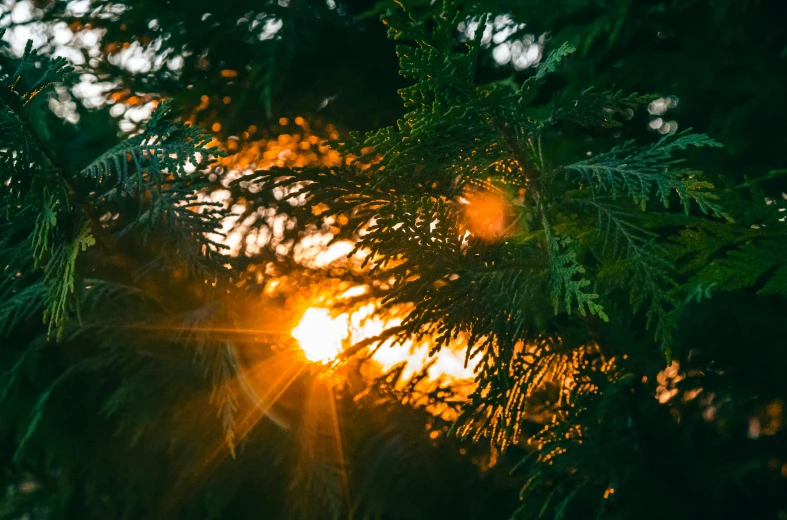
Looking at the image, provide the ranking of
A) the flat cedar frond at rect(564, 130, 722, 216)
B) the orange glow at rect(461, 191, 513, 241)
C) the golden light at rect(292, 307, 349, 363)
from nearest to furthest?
the flat cedar frond at rect(564, 130, 722, 216)
the orange glow at rect(461, 191, 513, 241)
the golden light at rect(292, 307, 349, 363)

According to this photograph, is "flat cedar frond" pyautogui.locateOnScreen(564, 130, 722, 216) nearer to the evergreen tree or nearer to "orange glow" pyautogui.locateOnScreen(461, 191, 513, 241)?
the evergreen tree

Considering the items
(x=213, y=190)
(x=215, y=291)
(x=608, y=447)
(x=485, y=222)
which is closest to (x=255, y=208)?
(x=213, y=190)

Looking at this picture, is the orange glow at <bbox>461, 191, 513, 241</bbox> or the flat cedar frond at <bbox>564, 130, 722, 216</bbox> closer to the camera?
the flat cedar frond at <bbox>564, 130, 722, 216</bbox>

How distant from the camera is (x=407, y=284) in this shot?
1.50 meters

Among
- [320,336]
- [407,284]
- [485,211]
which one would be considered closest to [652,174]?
[485,211]

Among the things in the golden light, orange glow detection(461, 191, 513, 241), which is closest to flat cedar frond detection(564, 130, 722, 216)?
orange glow detection(461, 191, 513, 241)

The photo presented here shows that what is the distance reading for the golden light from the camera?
6.81 ft

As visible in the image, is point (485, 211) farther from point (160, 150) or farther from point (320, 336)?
point (160, 150)

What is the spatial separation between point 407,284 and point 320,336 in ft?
2.43

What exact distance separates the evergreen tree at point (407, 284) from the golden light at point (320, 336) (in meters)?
0.09

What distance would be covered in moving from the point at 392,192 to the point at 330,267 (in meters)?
1.96

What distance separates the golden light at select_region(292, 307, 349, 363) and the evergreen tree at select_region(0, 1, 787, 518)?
0.30ft

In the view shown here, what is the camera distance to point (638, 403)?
215cm

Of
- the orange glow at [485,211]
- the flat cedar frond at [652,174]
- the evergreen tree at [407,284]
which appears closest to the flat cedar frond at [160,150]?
the evergreen tree at [407,284]
